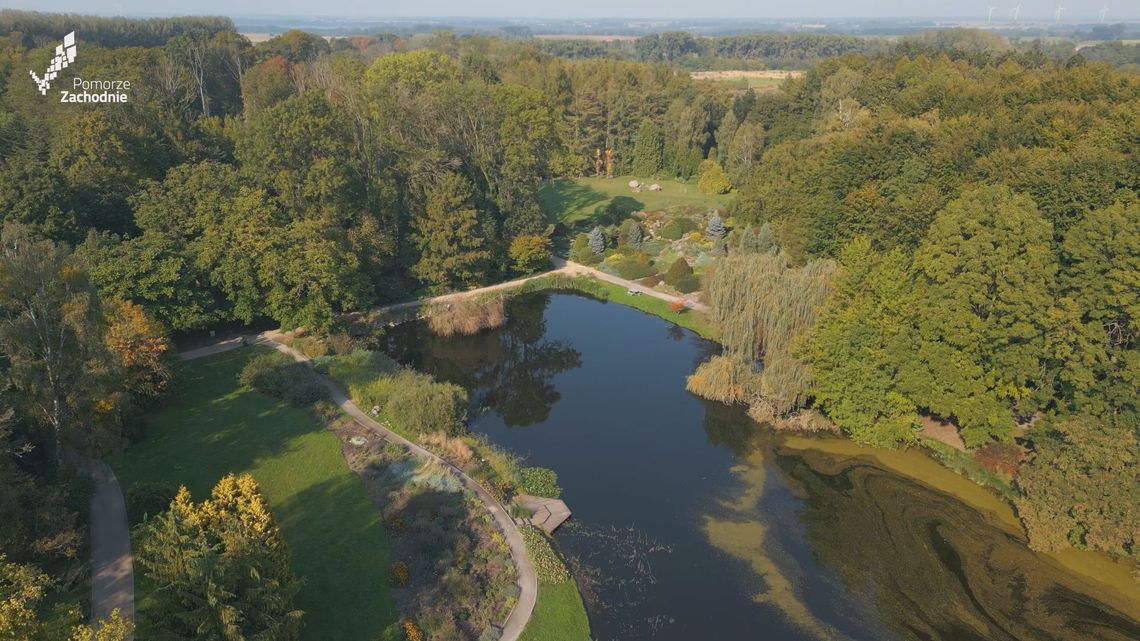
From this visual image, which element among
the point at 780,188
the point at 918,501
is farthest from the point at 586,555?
the point at 780,188

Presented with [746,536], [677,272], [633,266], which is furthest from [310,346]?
[677,272]

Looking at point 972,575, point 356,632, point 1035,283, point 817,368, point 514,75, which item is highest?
point 514,75

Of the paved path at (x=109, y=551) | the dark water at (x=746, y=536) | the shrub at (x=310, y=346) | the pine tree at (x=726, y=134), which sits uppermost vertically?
the pine tree at (x=726, y=134)

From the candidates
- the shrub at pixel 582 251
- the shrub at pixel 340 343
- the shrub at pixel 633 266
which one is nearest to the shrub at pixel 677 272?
the shrub at pixel 633 266

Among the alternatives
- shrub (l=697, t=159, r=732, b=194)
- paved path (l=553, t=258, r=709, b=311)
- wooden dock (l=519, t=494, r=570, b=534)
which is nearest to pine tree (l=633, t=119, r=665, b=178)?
shrub (l=697, t=159, r=732, b=194)

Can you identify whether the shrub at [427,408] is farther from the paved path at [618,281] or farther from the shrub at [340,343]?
the paved path at [618,281]

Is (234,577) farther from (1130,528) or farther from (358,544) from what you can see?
(1130,528)

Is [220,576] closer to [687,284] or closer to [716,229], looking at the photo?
[687,284]
